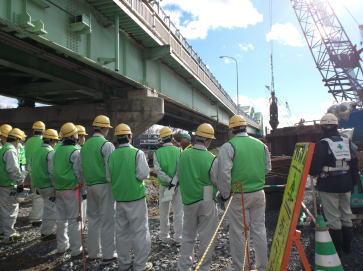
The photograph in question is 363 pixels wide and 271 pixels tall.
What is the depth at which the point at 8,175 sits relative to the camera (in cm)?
629

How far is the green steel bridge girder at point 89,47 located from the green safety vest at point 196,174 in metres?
4.34

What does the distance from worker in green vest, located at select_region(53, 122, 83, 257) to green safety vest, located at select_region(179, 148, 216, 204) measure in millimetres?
2262

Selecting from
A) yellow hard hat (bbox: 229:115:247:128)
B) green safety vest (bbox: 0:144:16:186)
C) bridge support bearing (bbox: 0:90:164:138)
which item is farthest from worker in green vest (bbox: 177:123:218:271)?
bridge support bearing (bbox: 0:90:164:138)

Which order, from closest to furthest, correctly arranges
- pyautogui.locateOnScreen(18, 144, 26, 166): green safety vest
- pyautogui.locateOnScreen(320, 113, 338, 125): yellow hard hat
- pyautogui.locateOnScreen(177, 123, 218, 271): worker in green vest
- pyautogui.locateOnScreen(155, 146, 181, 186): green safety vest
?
pyautogui.locateOnScreen(177, 123, 218, 271): worker in green vest < pyautogui.locateOnScreen(320, 113, 338, 125): yellow hard hat < pyautogui.locateOnScreen(155, 146, 181, 186): green safety vest < pyautogui.locateOnScreen(18, 144, 26, 166): green safety vest

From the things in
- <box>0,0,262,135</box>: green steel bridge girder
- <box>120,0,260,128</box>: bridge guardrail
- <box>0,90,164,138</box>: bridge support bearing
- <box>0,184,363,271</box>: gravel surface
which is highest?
<box>120,0,260,128</box>: bridge guardrail

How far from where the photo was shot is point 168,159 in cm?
591

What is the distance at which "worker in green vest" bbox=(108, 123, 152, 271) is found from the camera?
15.2ft

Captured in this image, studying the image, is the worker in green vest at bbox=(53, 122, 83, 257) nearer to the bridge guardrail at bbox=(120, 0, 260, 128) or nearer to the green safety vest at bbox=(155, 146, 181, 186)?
the green safety vest at bbox=(155, 146, 181, 186)

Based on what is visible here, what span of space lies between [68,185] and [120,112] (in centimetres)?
726

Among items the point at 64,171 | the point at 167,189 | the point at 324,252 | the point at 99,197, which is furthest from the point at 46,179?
the point at 324,252

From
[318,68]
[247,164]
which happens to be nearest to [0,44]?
[247,164]

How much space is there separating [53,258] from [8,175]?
210 cm

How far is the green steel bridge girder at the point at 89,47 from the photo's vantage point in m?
6.35

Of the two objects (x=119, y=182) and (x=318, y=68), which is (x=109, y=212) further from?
(x=318, y=68)
